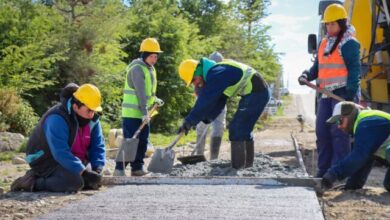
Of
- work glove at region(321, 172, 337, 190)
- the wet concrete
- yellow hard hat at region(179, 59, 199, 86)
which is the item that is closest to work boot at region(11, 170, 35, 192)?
the wet concrete

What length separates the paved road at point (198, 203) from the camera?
3947 mm

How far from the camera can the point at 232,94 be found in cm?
614

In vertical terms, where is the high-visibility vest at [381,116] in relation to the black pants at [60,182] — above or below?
above

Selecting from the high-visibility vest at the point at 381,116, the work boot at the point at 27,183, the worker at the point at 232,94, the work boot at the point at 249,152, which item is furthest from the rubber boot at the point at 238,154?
the work boot at the point at 27,183

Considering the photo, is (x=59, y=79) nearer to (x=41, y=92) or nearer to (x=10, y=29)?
(x=41, y=92)

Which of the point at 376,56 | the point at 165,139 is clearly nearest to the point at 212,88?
the point at 376,56

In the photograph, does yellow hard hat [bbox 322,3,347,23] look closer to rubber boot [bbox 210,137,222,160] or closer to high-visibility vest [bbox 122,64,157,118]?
high-visibility vest [bbox 122,64,157,118]

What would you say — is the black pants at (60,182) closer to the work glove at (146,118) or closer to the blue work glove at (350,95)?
the work glove at (146,118)

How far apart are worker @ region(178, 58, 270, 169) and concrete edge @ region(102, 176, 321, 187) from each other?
697 mm

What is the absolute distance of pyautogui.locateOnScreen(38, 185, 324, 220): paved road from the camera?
3.95 m

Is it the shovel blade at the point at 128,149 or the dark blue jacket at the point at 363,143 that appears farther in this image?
the shovel blade at the point at 128,149

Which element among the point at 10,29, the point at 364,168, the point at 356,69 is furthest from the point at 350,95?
the point at 10,29

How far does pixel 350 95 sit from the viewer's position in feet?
18.6

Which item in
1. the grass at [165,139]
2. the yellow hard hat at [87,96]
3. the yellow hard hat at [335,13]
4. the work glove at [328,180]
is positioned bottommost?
the grass at [165,139]
